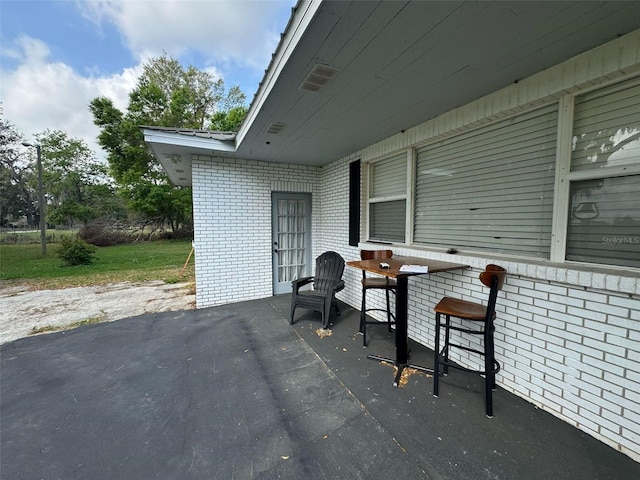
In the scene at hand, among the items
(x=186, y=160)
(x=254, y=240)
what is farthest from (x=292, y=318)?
(x=186, y=160)

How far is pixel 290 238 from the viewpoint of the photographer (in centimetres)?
493

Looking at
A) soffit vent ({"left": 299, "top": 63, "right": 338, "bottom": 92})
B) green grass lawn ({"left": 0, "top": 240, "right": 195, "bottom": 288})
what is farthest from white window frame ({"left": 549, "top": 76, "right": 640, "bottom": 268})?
green grass lawn ({"left": 0, "top": 240, "right": 195, "bottom": 288})

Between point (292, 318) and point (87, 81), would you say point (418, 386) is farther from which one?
point (87, 81)

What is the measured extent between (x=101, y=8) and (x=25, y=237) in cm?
1633

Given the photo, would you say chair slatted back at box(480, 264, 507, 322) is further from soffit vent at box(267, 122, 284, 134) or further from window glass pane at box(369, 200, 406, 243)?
soffit vent at box(267, 122, 284, 134)

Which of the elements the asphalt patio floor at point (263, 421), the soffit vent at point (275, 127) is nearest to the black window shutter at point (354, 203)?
the soffit vent at point (275, 127)

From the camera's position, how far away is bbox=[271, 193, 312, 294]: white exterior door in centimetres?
475

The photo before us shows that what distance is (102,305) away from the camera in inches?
173

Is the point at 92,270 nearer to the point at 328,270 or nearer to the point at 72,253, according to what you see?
the point at 72,253

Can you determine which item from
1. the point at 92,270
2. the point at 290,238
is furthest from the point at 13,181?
the point at 290,238

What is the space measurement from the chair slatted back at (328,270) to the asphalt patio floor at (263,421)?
3.35ft

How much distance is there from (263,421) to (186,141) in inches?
140

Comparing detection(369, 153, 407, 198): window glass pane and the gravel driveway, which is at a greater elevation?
detection(369, 153, 407, 198): window glass pane

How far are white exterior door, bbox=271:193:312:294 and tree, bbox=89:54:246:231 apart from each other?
8952 mm
